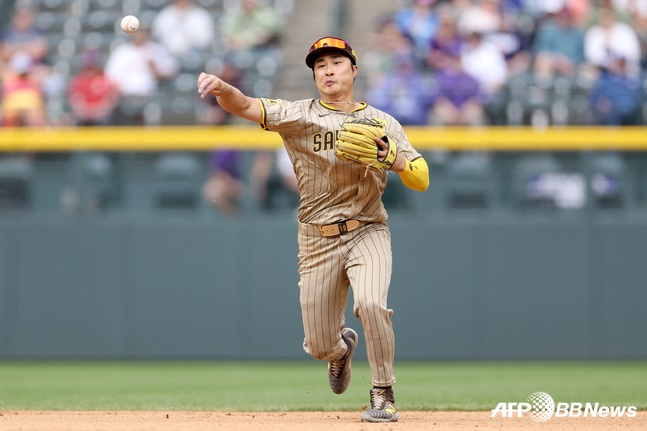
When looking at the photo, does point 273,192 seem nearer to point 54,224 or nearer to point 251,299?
point 251,299

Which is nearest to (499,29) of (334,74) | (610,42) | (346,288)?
(610,42)

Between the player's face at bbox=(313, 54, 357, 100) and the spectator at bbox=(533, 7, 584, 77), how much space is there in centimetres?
588

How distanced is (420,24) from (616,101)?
237cm

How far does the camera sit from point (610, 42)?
11578 millimetres

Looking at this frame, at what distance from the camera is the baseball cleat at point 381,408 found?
19.3 feet

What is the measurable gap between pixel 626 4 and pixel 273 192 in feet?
14.5

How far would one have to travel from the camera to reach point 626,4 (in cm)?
1216

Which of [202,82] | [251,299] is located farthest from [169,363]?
[202,82]

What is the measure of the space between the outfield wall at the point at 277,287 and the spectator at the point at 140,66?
154 cm

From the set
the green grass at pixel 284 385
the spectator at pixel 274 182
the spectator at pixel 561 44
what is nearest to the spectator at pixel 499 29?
the spectator at pixel 561 44

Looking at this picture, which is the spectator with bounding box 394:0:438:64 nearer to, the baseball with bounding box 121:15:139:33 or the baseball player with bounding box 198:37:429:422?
the baseball with bounding box 121:15:139:33

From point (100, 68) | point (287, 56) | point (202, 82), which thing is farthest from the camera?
point (287, 56)

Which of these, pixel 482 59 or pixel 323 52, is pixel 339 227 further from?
pixel 482 59

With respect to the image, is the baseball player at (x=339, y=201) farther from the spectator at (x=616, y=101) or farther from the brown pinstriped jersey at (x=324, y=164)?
the spectator at (x=616, y=101)
